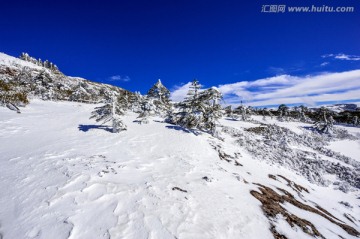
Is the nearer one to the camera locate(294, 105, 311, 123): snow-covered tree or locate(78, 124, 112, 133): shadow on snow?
locate(78, 124, 112, 133): shadow on snow

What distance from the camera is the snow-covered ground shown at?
580 cm

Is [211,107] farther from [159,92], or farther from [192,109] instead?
[159,92]

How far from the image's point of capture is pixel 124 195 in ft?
24.5

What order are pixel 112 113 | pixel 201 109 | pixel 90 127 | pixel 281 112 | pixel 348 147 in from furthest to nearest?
pixel 281 112
pixel 348 147
pixel 201 109
pixel 90 127
pixel 112 113

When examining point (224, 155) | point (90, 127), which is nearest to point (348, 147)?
point (224, 155)

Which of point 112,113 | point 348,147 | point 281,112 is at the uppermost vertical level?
point 112,113

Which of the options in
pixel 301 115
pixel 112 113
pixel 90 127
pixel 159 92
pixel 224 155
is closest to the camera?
pixel 224 155

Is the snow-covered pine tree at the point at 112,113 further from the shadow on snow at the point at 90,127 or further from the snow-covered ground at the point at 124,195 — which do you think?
the snow-covered ground at the point at 124,195

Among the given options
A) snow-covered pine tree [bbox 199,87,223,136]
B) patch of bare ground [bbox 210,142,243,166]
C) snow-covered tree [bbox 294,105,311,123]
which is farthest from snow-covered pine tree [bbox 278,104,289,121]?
patch of bare ground [bbox 210,142,243,166]

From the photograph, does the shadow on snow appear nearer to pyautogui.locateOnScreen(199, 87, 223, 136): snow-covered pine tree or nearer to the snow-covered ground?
the snow-covered ground

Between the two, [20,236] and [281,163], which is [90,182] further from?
[281,163]

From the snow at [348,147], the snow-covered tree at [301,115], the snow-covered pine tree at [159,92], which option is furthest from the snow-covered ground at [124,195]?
the snow-covered tree at [301,115]

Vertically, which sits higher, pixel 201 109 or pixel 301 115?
pixel 201 109

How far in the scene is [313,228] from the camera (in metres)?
8.09
